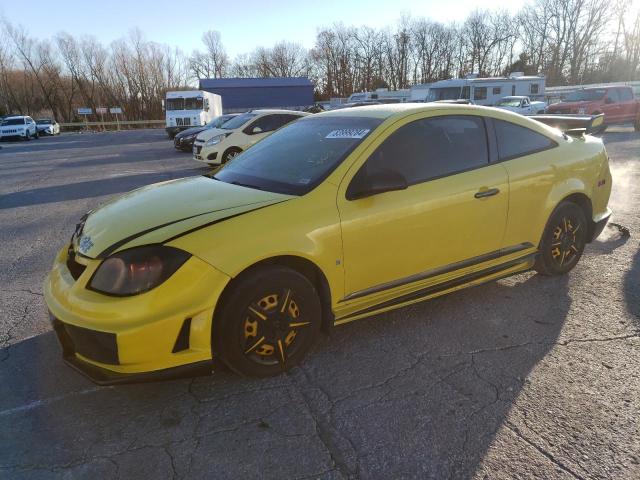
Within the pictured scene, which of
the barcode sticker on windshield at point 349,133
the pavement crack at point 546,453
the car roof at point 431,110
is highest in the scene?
the car roof at point 431,110

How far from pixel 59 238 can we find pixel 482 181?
18.3 feet

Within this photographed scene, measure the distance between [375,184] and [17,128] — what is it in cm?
3731

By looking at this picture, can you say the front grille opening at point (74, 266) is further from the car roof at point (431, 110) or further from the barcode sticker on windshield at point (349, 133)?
the car roof at point (431, 110)

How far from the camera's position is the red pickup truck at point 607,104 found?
783 inches

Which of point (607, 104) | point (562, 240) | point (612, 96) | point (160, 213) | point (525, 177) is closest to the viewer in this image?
point (160, 213)

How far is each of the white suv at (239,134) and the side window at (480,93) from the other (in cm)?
1783

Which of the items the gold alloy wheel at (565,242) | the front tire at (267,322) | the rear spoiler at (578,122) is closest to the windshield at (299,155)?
the front tire at (267,322)

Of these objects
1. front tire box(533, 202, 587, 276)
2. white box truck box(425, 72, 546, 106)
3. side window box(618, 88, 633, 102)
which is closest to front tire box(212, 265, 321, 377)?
front tire box(533, 202, 587, 276)

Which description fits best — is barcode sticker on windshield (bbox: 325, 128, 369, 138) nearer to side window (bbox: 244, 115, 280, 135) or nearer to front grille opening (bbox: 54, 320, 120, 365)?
front grille opening (bbox: 54, 320, 120, 365)

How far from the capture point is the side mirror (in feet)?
9.65

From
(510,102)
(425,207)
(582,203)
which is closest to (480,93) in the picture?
(510,102)

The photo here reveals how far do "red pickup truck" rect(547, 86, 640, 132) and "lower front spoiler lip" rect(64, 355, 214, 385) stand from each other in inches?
842

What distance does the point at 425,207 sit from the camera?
321cm

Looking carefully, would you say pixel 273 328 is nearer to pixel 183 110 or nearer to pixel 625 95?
pixel 625 95
